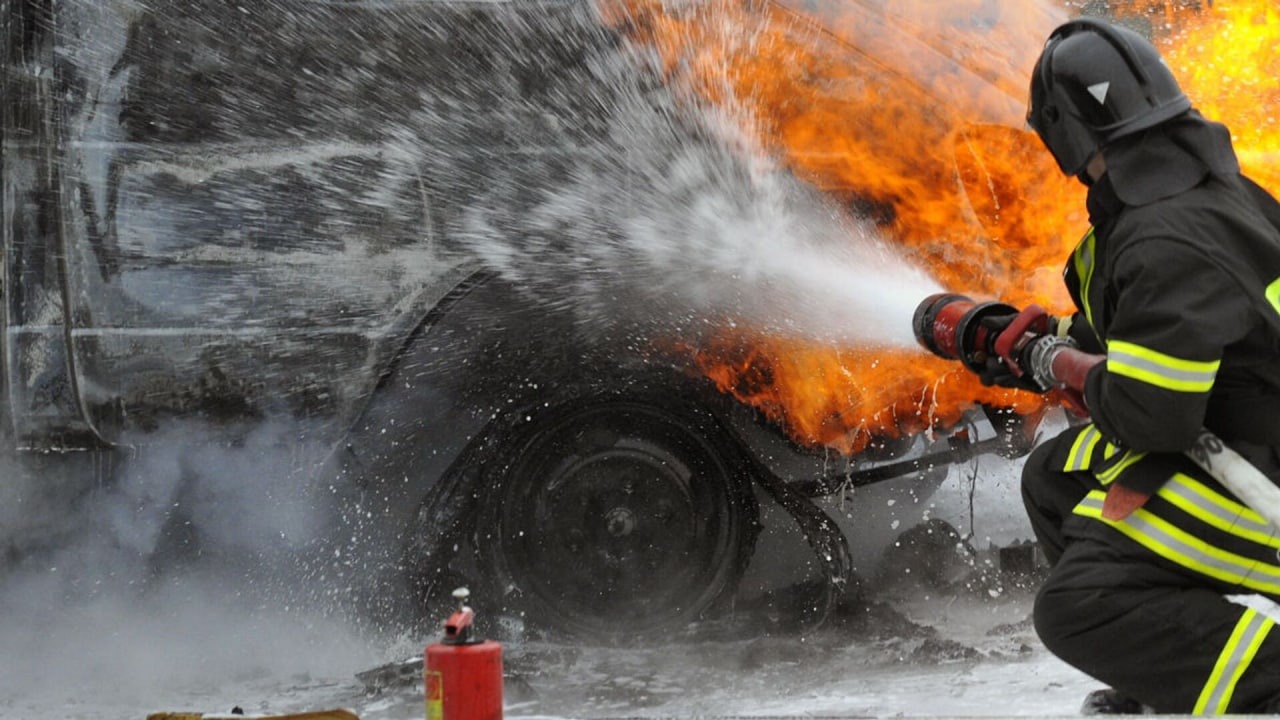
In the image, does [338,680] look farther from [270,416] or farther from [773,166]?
[773,166]

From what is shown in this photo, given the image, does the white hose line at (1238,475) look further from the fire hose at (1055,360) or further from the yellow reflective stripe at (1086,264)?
the yellow reflective stripe at (1086,264)

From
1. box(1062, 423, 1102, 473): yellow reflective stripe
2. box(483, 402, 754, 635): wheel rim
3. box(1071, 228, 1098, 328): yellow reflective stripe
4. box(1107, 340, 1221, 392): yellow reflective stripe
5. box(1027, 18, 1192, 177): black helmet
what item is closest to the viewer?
box(1107, 340, 1221, 392): yellow reflective stripe

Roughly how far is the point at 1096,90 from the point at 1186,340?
0.61m

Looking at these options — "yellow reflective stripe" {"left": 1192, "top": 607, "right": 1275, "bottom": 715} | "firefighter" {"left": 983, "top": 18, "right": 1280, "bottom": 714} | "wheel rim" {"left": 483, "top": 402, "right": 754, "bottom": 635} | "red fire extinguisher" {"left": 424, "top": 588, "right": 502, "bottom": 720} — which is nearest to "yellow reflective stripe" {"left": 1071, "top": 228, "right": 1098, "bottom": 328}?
"firefighter" {"left": 983, "top": 18, "right": 1280, "bottom": 714}

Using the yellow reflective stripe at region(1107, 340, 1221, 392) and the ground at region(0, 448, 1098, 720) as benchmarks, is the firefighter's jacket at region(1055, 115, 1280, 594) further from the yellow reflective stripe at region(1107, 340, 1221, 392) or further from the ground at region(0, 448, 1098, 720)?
the ground at region(0, 448, 1098, 720)

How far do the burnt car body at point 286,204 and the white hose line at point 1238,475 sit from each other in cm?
181

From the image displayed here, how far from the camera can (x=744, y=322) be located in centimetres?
411

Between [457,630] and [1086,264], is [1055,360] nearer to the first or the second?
[1086,264]

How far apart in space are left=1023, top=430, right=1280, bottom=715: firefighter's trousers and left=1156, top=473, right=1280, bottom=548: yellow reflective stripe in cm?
12

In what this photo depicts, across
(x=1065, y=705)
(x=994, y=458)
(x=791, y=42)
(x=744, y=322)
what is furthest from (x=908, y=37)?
(x=1065, y=705)

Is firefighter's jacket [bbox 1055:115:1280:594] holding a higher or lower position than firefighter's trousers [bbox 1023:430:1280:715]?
higher

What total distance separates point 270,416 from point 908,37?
2.27 meters

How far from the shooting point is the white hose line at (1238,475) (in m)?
2.57

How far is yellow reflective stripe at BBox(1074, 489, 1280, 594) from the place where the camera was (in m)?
2.72
